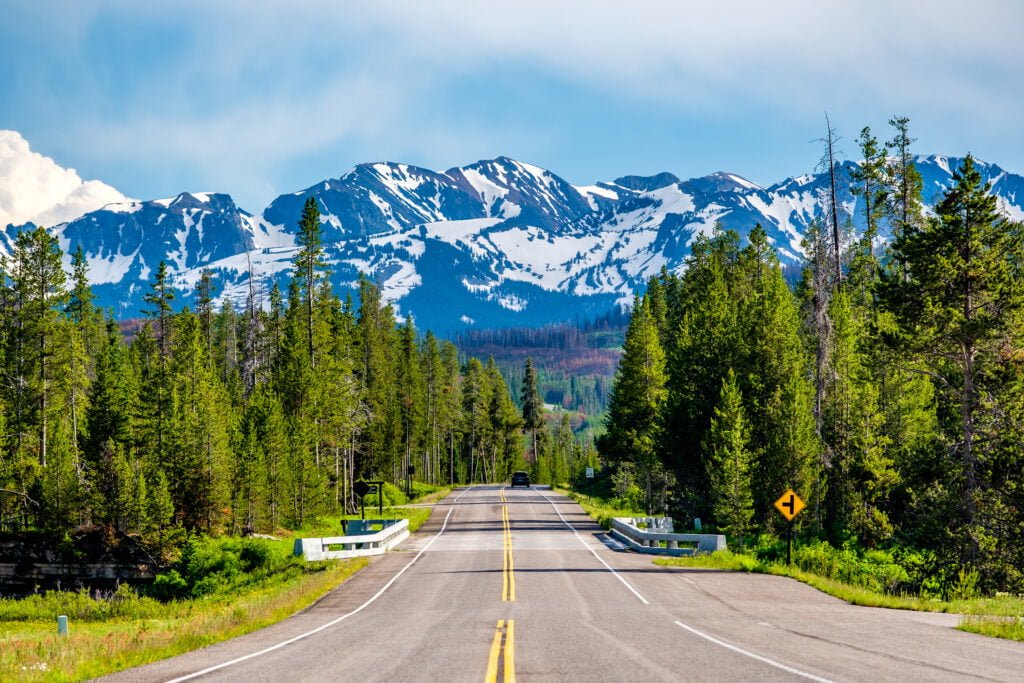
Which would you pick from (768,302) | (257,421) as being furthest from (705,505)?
(257,421)

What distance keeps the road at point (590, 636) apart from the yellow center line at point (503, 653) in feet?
0.12

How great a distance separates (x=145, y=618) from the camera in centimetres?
3625

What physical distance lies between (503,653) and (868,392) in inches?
1355

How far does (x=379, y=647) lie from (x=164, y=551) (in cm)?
3954

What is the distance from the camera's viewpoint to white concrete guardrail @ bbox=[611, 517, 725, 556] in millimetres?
32656

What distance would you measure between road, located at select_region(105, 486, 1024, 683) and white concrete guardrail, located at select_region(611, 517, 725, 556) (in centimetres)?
438

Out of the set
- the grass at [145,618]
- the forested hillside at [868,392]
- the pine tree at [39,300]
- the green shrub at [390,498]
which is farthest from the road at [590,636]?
the green shrub at [390,498]

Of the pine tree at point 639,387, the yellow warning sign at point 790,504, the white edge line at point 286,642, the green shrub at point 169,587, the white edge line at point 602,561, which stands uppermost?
the pine tree at point 639,387

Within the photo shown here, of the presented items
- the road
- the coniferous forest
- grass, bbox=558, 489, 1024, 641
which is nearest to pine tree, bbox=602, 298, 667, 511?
the coniferous forest

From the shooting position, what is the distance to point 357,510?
69.2 meters

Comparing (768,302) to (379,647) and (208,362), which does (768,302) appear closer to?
(379,647)

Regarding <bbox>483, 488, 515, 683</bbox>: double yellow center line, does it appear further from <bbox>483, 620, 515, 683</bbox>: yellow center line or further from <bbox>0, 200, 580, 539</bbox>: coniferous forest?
<bbox>0, 200, 580, 539</bbox>: coniferous forest

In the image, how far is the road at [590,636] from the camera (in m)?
12.1

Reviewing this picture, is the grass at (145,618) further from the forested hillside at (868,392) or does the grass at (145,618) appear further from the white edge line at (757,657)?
the forested hillside at (868,392)
